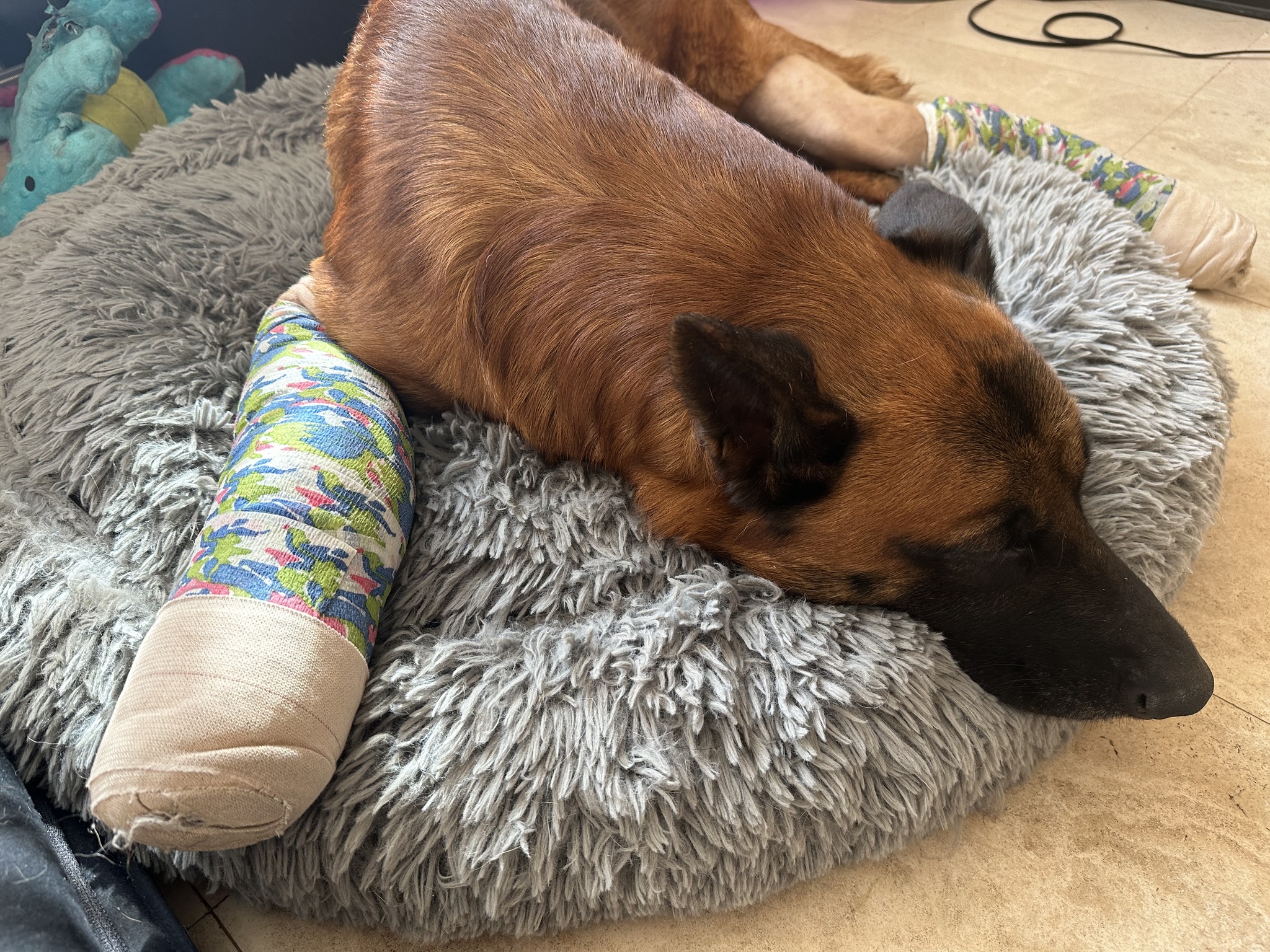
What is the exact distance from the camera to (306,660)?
3.74 feet

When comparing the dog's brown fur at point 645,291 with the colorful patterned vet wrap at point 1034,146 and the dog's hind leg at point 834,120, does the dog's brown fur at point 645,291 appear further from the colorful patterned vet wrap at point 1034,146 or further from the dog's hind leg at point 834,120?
the colorful patterned vet wrap at point 1034,146

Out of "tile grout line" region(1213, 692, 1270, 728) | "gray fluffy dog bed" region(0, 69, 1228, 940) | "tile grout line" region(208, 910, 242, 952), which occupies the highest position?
"gray fluffy dog bed" region(0, 69, 1228, 940)

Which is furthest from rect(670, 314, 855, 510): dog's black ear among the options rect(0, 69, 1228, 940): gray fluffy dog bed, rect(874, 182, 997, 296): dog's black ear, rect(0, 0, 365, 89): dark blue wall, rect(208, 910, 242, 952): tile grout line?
rect(0, 0, 365, 89): dark blue wall

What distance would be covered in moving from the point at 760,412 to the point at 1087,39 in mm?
3260

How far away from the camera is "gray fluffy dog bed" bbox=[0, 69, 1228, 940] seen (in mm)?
1165

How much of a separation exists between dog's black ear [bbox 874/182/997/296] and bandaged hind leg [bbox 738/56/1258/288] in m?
0.89

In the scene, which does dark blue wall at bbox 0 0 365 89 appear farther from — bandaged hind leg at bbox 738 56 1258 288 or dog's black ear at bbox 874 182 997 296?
dog's black ear at bbox 874 182 997 296

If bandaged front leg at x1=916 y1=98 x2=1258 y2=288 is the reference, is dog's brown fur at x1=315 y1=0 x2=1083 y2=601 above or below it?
above

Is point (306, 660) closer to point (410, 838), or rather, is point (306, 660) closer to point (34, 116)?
point (410, 838)

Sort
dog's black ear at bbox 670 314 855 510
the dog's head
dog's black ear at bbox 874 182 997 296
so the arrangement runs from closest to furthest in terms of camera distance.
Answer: dog's black ear at bbox 670 314 855 510
the dog's head
dog's black ear at bbox 874 182 997 296

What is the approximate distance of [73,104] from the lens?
233 centimetres

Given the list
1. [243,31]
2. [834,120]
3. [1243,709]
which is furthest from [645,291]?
[243,31]

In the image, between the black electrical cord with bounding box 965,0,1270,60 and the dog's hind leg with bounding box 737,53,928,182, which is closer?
the dog's hind leg with bounding box 737,53,928,182

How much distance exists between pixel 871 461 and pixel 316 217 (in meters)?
1.59
